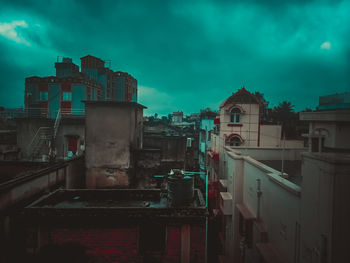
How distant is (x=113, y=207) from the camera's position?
7711mm

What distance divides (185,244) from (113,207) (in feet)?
10.1

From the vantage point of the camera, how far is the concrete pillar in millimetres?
7590

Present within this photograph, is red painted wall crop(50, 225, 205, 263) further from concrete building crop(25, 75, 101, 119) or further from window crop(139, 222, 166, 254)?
concrete building crop(25, 75, 101, 119)

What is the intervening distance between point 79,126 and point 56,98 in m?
11.7

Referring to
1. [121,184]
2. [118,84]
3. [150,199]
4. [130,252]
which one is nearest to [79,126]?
[121,184]

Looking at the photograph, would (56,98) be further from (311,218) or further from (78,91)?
(311,218)

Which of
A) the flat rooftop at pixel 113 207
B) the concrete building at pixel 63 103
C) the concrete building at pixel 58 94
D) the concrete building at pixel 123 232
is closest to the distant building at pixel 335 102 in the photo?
the flat rooftop at pixel 113 207

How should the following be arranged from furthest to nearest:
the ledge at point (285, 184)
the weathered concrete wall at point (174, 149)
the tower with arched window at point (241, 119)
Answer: the tower with arched window at point (241, 119), the weathered concrete wall at point (174, 149), the ledge at point (285, 184)

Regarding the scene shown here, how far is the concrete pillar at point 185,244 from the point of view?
759 centimetres

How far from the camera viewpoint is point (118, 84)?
41656 mm

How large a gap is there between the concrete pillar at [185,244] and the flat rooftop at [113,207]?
502mm

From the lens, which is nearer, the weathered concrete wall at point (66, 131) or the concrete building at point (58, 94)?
the weathered concrete wall at point (66, 131)

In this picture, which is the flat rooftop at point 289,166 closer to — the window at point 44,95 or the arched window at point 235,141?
the arched window at point 235,141

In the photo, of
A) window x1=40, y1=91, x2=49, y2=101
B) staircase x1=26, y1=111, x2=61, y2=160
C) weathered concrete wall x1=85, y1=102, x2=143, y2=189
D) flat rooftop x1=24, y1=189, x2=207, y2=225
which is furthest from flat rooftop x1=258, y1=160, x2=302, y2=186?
A: window x1=40, y1=91, x2=49, y2=101
